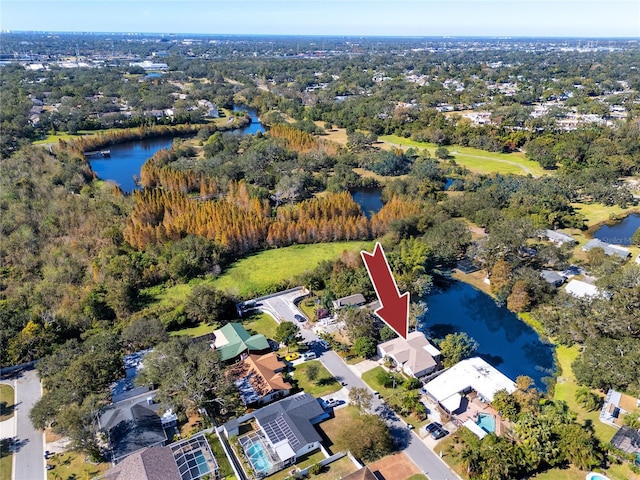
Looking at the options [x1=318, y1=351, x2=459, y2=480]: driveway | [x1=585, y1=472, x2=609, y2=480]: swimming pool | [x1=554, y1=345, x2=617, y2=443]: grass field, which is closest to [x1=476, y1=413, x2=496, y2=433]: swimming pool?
[x1=318, y1=351, x2=459, y2=480]: driveway

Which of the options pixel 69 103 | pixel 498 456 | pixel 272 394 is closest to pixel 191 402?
pixel 272 394

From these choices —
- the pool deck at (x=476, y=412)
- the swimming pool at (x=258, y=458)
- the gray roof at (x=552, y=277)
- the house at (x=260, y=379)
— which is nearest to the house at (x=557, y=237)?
the gray roof at (x=552, y=277)

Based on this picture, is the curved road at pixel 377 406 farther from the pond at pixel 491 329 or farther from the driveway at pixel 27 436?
the driveway at pixel 27 436

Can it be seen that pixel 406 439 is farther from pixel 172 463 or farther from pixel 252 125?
pixel 252 125

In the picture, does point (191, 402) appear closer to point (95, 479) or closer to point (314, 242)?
point (95, 479)

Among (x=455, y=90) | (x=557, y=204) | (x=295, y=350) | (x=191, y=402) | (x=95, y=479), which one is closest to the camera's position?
(x=95, y=479)
